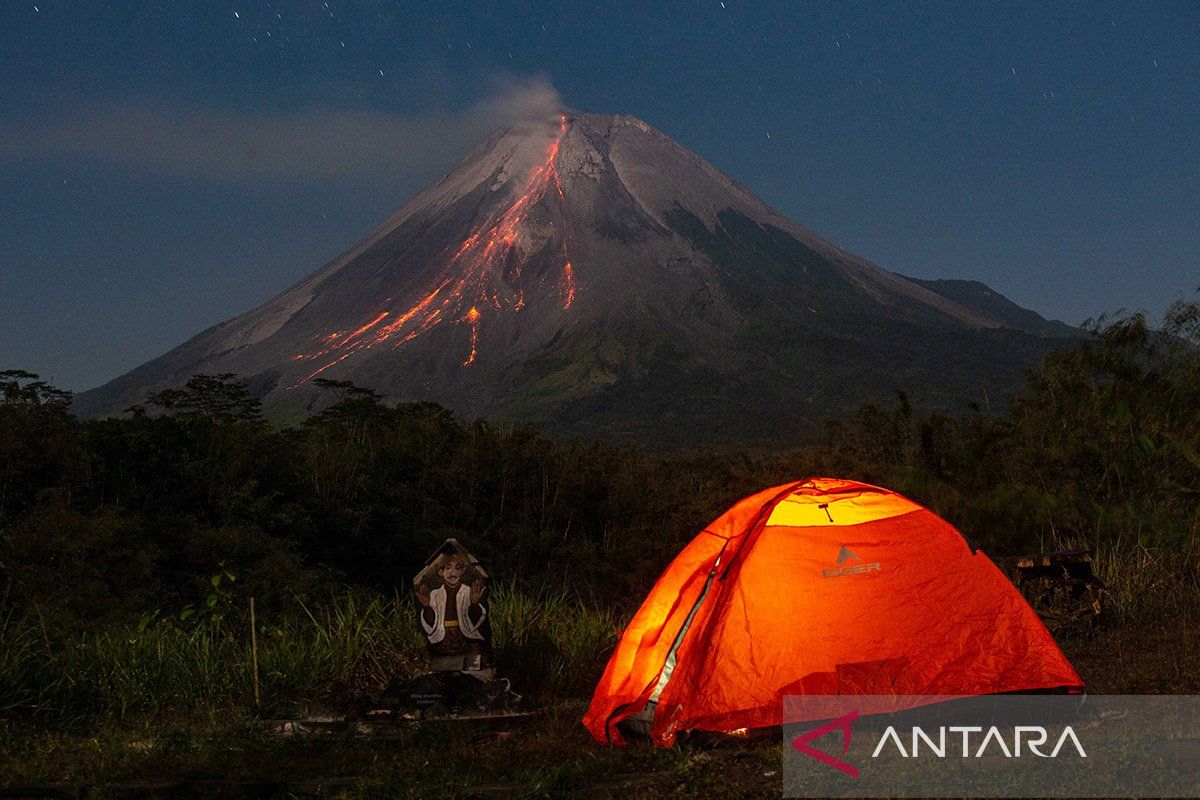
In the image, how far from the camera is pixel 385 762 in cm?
466

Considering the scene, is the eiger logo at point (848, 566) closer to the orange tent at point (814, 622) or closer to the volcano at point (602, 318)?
the orange tent at point (814, 622)

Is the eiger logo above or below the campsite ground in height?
above

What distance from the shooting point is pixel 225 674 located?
5934 mm

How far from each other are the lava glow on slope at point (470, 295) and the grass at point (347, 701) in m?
115

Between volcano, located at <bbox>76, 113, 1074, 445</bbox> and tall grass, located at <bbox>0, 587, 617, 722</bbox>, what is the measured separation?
295 feet

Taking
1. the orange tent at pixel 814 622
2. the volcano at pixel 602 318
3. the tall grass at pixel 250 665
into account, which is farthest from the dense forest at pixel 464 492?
the volcano at pixel 602 318

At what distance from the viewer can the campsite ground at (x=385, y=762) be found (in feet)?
13.9

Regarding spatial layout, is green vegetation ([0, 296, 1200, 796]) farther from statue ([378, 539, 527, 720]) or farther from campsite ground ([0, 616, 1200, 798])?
statue ([378, 539, 527, 720])

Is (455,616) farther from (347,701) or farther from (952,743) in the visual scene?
(952,743)

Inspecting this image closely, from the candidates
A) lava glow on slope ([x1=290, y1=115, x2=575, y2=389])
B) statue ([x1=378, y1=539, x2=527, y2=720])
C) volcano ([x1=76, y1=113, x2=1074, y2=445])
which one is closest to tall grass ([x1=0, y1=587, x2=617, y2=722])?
statue ([x1=378, y1=539, x2=527, y2=720])

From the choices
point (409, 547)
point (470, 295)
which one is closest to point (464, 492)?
point (409, 547)

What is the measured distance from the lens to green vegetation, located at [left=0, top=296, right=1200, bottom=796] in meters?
4.93

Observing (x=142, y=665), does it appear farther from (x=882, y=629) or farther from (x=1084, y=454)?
(x=1084, y=454)

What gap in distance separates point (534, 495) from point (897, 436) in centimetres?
979
